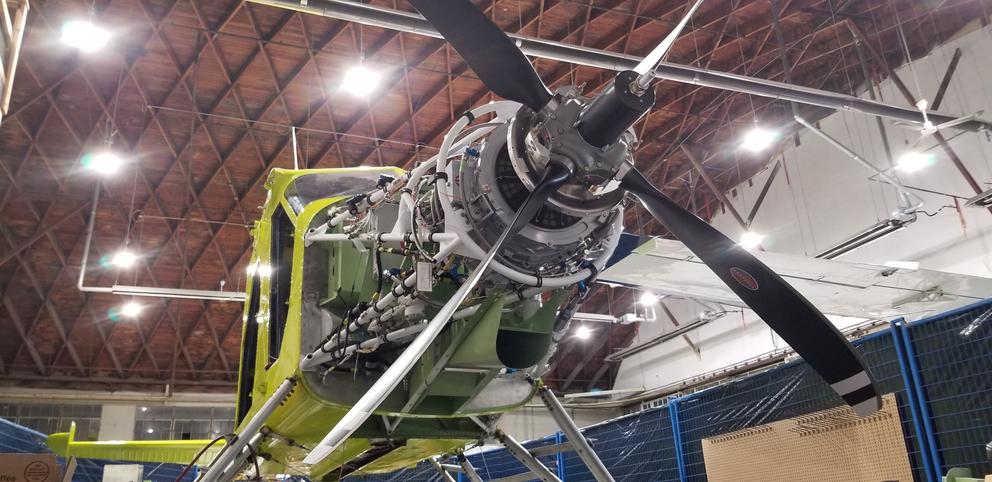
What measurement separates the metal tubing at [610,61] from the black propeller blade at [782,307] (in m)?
3.91

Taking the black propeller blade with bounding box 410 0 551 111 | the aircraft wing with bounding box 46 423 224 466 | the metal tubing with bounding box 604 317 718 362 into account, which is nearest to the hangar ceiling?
the metal tubing with bounding box 604 317 718 362

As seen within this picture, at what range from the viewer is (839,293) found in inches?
417

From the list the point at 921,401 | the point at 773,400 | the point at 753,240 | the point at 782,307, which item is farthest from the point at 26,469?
the point at 753,240

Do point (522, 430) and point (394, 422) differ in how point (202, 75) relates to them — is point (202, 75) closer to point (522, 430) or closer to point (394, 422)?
point (394, 422)

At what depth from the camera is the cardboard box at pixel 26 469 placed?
5684mm

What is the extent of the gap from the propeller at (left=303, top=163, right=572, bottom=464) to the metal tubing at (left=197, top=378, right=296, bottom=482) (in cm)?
185

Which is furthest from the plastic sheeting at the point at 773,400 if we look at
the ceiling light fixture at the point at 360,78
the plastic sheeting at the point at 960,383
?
the ceiling light fixture at the point at 360,78

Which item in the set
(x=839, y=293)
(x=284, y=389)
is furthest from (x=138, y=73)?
(x=839, y=293)

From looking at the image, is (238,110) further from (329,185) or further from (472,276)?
(472,276)

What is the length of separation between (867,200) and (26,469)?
18415mm

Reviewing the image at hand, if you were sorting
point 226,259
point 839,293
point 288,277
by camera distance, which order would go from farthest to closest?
point 226,259, point 839,293, point 288,277

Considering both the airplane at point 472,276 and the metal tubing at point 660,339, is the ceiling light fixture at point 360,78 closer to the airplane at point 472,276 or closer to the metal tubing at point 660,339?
the airplane at point 472,276

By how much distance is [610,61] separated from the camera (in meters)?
11.2

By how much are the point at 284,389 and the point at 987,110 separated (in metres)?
16.5
